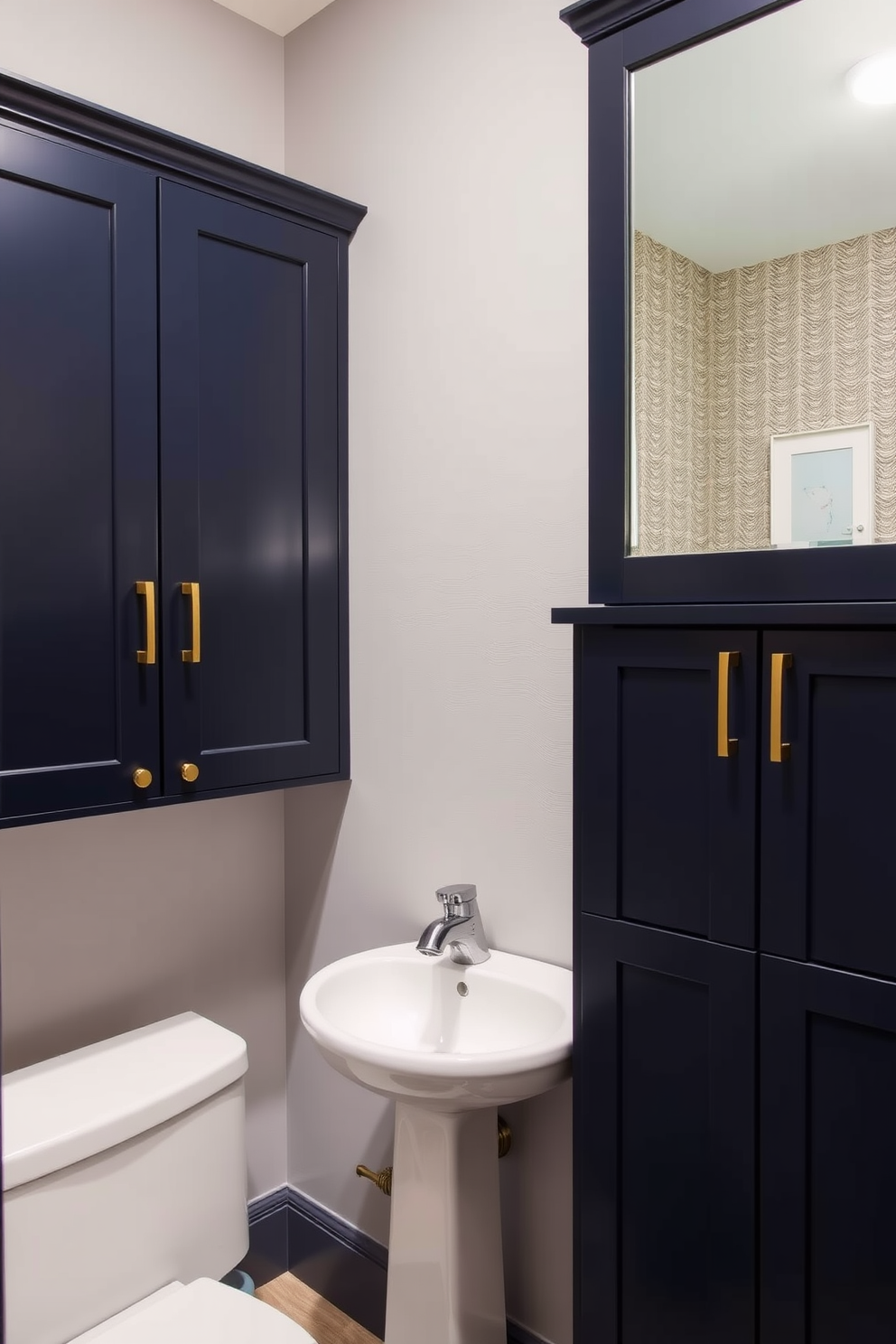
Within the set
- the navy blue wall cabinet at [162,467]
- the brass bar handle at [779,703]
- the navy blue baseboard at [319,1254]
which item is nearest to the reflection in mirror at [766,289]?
the brass bar handle at [779,703]

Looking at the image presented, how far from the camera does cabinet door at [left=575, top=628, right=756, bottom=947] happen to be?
3.59ft

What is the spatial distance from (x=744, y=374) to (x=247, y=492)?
992 millimetres

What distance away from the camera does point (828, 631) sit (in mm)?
1029

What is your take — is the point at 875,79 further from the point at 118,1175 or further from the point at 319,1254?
the point at 319,1254

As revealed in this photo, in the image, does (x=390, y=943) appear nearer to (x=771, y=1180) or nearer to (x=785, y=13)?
(x=771, y=1180)

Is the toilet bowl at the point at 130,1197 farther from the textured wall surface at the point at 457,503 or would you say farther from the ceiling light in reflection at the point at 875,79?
the ceiling light in reflection at the point at 875,79

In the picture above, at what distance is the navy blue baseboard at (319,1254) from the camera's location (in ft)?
6.44

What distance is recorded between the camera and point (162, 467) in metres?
1.65

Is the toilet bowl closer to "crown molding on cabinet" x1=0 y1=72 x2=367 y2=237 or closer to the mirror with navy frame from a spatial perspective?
the mirror with navy frame

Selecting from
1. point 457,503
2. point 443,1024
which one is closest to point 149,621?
point 457,503

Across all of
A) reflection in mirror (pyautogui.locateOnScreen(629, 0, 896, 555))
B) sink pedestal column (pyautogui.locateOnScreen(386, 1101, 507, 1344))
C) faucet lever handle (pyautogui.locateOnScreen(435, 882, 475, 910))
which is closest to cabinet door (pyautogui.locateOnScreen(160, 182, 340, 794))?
faucet lever handle (pyautogui.locateOnScreen(435, 882, 475, 910))

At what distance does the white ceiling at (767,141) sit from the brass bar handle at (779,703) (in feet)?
1.57

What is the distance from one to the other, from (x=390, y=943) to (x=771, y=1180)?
103 cm

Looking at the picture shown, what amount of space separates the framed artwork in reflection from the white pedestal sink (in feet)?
2.57
